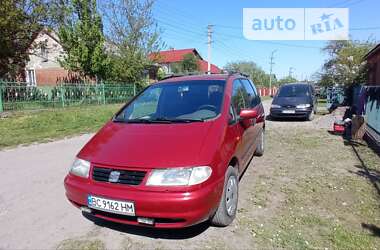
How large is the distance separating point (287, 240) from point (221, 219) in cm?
73

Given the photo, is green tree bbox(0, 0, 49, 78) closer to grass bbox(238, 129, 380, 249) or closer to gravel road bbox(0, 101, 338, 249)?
gravel road bbox(0, 101, 338, 249)

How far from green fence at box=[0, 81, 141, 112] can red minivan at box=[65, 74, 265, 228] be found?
38.2ft

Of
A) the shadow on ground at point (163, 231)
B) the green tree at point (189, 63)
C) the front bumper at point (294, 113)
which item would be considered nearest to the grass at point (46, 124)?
the shadow on ground at point (163, 231)

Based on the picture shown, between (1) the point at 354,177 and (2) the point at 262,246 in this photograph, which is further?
(1) the point at 354,177

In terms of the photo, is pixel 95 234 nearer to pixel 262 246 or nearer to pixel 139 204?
pixel 139 204

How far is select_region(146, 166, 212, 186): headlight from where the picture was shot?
2957mm

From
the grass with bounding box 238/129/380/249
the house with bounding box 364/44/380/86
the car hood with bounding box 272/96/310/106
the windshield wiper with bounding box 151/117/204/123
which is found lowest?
the grass with bounding box 238/129/380/249

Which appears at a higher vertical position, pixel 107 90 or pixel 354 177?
pixel 107 90

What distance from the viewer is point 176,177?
2.98m

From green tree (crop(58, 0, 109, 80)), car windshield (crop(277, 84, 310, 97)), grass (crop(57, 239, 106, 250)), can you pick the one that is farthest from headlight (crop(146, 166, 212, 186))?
green tree (crop(58, 0, 109, 80))

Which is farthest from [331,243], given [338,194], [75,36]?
[75,36]

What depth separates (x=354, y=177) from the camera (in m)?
5.45

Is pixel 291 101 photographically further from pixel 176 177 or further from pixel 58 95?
pixel 176 177

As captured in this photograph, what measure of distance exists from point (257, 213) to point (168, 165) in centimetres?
167
